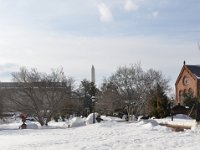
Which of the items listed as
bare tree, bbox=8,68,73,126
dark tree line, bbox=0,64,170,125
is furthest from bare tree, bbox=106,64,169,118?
bare tree, bbox=8,68,73,126

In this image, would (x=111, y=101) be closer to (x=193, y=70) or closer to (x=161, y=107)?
(x=193, y=70)

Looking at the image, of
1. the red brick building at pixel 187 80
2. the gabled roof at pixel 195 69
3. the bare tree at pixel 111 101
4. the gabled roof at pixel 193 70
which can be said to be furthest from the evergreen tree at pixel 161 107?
the gabled roof at pixel 195 69

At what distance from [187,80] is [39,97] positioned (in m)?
34.4

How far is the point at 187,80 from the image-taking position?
3051 inches

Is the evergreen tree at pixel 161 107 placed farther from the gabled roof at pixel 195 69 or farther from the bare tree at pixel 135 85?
the gabled roof at pixel 195 69

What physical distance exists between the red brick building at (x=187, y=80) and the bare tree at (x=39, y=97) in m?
27.2

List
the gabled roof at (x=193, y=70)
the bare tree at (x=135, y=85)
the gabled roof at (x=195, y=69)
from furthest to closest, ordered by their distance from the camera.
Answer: the gabled roof at (x=195, y=69)
the gabled roof at (x=193, y=70)
the bare tree at (x=135, y=85)

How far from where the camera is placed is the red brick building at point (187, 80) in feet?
243

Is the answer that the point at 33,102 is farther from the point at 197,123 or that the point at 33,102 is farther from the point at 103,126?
the point at 197,123

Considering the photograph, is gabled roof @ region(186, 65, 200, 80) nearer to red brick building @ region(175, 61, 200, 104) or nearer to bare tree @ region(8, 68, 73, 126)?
red brick building @ region(175, 61, 200, 104)

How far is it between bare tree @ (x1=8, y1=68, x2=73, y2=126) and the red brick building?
89.1 feet

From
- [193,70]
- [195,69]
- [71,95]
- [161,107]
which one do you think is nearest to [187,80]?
[193,70]

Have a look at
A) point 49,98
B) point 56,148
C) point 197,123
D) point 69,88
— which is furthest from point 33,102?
point 56,148

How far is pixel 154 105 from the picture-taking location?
153 feet
